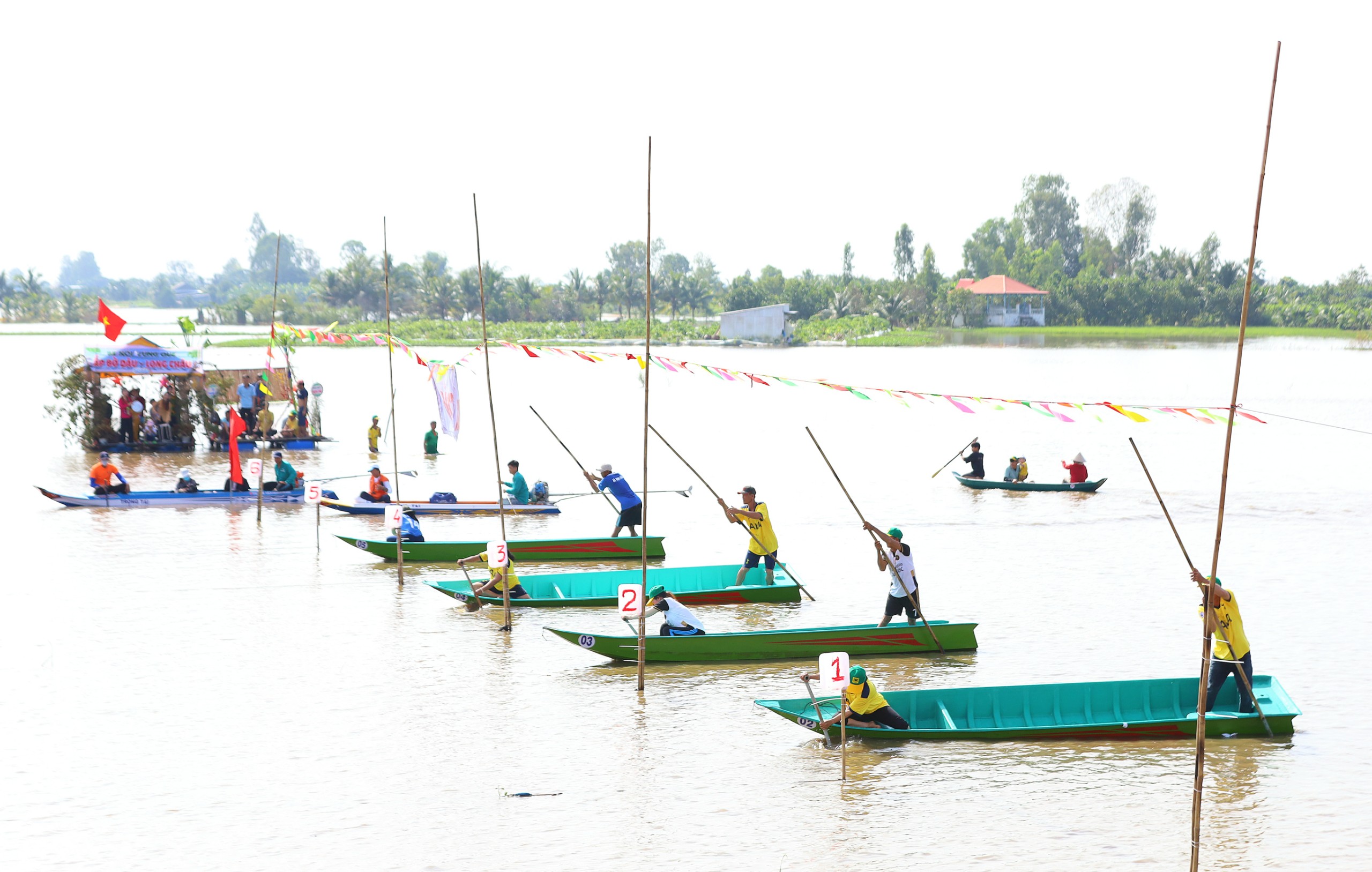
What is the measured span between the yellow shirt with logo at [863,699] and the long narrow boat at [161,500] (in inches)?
629

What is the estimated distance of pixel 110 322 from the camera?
2800cm

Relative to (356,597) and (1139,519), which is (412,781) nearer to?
(356,597)

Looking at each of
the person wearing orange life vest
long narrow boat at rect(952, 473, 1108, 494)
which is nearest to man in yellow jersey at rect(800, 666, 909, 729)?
the person wearing orange life vest

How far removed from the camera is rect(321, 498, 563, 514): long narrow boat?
22.2 meters

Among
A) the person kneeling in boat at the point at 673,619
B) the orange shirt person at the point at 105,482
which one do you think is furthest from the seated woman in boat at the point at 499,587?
the orange shirt person at the point at 105,482

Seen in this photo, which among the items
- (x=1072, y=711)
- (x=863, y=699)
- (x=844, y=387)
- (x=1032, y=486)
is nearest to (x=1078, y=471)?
(x=1032, y=486)

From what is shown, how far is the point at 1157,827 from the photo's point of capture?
9.58 m

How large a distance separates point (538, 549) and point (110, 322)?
15252mm

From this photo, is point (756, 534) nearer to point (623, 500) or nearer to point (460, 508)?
point (623, 500)

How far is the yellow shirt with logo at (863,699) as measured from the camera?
1082cm

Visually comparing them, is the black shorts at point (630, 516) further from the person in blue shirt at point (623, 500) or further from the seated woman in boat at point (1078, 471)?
the seated woman in boat at point (1078, 471)

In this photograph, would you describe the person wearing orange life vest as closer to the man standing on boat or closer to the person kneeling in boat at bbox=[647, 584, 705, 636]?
the person kneeling in boat at bbox=[647, 584, 705, 636]

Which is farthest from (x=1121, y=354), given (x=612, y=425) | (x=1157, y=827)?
(x=1157, y=827)

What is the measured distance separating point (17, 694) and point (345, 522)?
893 centimetres
